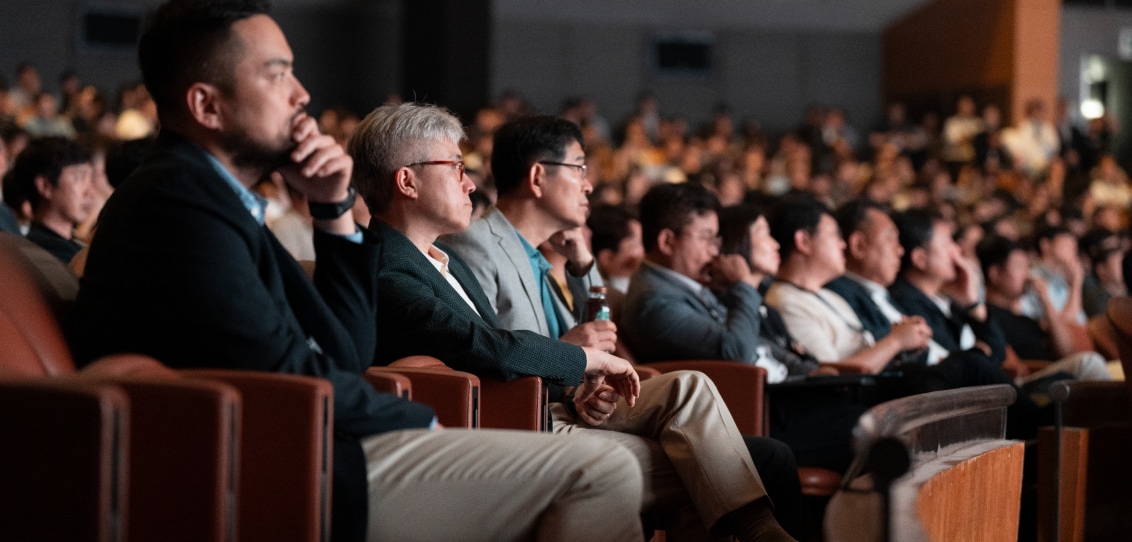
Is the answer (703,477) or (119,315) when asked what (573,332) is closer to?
(703,477)

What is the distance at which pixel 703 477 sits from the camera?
2.38 metres

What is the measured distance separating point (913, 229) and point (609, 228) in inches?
42.7

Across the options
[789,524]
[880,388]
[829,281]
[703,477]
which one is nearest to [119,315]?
[703,477]

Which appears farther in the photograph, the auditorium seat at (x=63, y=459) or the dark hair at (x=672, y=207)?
the dark hair at (x=672, y=207)

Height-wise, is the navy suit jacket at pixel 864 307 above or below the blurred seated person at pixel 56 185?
below

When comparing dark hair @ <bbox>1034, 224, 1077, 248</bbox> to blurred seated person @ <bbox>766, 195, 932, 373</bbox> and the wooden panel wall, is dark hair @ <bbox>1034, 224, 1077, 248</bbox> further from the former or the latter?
the wooden panel wall

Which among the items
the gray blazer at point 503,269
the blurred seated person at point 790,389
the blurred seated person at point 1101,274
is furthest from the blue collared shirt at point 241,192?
the blurred seated person at point 1101,274

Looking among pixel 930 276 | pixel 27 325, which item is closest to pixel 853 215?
pixel 930 276

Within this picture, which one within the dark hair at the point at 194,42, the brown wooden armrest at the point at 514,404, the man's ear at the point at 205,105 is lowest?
the brown wooden armrest at the point at 514,404

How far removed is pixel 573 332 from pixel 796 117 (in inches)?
502

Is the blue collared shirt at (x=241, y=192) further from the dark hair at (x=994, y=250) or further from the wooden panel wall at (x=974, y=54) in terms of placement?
the wooden panel wall at (x=974, y=54)

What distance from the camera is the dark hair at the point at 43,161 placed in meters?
3.74

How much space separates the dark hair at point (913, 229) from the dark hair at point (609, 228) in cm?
99

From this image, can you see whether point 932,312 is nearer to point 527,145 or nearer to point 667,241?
point 667,241
